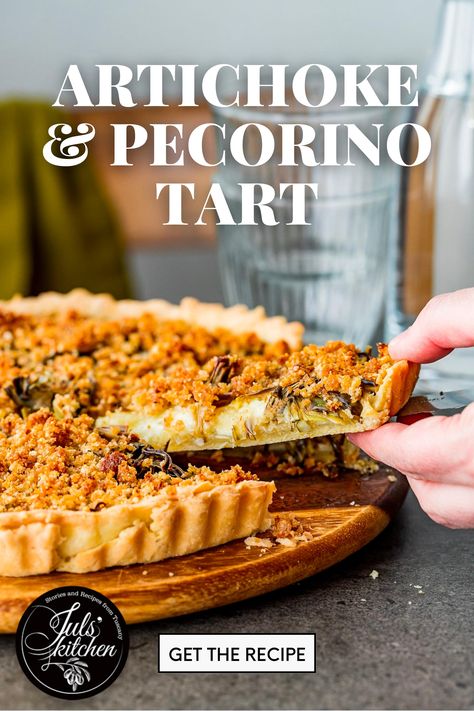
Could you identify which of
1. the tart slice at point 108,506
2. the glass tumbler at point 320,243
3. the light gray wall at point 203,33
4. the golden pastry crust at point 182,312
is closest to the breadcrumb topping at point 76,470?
the tart slice at point 108,506

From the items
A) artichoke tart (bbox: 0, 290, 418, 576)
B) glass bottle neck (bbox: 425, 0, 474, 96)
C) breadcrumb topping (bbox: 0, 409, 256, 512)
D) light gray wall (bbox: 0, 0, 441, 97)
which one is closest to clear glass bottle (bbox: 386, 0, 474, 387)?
glass bottle neck (bbox: 425, 0, 474, 96)

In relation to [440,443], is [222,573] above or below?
below

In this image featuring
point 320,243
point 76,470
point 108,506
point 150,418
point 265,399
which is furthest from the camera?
point 320,243

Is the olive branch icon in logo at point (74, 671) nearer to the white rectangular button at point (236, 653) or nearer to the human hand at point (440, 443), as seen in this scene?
the white rectangular button at point (236, 653)

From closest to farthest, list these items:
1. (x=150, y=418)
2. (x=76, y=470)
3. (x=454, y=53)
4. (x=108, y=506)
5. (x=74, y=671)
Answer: (x=74, y=671)
(x=108, y=506)
(x=76, y=470)
(x=150, y=418)
(x=454, y=53)

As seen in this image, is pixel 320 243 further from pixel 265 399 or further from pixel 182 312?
pixel 265 399

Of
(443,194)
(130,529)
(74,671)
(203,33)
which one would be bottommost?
(74,671)

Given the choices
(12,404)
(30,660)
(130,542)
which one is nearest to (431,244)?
(12,404)

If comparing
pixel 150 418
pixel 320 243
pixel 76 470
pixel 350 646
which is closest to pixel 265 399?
Answer: pixel 150 418
